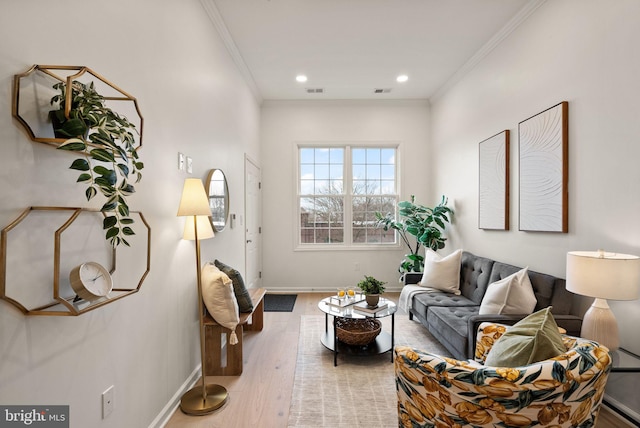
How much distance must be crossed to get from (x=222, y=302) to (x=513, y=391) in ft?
6.22

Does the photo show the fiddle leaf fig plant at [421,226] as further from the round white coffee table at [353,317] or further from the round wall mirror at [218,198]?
the round wall mirror at [218,198]

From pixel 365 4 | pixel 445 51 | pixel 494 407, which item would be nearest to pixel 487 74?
pixel 445 51

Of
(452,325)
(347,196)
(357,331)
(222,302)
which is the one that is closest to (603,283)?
(452,325)

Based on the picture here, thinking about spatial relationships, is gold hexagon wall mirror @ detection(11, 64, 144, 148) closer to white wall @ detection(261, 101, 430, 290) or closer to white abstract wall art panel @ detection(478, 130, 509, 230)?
white abstract wall art panel @ detection(478, 130, 509, 230)

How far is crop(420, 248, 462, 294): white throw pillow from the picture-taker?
11.4 ft

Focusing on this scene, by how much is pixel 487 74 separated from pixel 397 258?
2882mm

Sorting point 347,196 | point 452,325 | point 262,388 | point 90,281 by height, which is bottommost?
point 262,388

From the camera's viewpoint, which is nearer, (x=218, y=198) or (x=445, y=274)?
(x=218, y=198)

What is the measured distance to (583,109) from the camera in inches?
90.0

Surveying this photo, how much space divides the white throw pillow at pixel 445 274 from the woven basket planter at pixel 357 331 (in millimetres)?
918

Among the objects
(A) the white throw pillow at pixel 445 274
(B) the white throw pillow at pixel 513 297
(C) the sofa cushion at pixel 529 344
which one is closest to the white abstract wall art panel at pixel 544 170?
(B) the white throw pillow at pixel 513 297

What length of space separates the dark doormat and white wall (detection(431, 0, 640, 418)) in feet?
8.56

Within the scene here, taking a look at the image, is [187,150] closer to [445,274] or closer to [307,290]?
[445,274]

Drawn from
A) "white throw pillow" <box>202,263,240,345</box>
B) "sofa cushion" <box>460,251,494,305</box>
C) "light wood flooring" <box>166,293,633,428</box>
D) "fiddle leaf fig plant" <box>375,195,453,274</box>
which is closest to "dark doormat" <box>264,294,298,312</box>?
"light wood flooring" <box>166,293,633,428</box>
